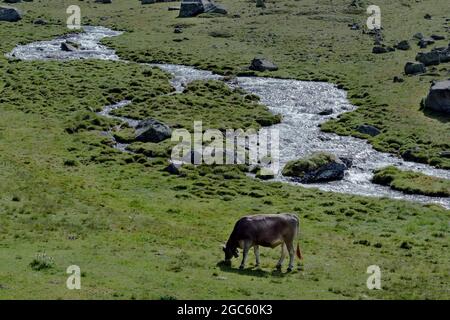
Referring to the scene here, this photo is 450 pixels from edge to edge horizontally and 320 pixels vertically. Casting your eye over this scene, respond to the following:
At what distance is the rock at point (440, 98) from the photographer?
74.7 m

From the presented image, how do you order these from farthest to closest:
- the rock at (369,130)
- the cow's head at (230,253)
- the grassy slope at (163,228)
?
the rock at (369,130) → the cow's head at (230,253) → the grassy slope at (163,228)

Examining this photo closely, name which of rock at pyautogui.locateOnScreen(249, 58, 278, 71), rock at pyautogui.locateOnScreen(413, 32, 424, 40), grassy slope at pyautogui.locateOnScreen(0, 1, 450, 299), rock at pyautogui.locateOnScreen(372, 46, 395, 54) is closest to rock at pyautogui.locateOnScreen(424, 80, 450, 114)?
grassy slope at pyautogui.locateOnScreen(0, 1, 450, 299)

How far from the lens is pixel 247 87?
91312mm

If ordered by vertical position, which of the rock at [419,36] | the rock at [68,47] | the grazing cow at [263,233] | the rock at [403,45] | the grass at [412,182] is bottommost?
the grass at [412,182]

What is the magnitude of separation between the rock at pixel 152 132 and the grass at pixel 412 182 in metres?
22.9

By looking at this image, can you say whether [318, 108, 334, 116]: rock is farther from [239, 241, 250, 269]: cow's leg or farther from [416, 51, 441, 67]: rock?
[239, 241, 250, 269]: cow's leg

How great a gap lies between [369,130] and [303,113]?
11.1 meters

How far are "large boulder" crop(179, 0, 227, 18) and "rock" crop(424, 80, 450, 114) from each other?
77821mm

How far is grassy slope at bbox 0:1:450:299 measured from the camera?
1117 inches

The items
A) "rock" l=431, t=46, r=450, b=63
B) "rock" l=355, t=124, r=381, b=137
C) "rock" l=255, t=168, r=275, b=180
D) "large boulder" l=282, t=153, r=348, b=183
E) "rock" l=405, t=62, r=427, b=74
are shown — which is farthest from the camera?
"rock" l=431, t=46, r=450, b=63

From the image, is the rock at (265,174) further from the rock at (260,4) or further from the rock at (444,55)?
the rock at (260,4)

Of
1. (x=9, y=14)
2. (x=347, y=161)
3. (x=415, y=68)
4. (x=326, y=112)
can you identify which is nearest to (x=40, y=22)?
(x=9, y=14)

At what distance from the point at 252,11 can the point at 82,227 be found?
116 metres

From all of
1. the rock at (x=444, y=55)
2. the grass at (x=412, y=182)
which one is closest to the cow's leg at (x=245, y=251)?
the grass at (x=412, y=182)
